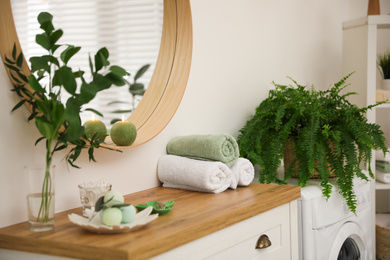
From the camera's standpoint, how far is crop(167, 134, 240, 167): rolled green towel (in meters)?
1.67

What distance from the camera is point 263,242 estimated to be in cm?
150

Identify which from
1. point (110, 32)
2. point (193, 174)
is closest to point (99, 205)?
point (193, 174)

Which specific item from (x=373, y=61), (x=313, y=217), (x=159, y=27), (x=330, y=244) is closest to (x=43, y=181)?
(x=159, y=27)

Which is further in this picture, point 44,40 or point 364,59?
point 364,59

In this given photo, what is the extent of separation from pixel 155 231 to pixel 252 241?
0.42m

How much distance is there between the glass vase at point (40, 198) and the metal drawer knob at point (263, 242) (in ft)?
2.09

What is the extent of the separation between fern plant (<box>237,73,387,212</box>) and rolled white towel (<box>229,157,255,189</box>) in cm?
21

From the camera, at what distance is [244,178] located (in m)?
1.72

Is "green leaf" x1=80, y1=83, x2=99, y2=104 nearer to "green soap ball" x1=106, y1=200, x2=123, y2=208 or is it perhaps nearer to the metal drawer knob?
"green soap ball" x1=106, y1=200, x2=123, y2=208

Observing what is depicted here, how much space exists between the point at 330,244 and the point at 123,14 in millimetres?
1189

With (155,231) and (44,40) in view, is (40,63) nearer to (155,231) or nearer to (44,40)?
(44,40)

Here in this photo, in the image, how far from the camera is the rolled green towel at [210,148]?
1668 millimetres

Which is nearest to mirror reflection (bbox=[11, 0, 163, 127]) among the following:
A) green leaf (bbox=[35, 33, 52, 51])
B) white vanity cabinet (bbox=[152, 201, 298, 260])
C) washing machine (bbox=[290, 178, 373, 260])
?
green leaf (bbox=[35, 33, 52, 51])

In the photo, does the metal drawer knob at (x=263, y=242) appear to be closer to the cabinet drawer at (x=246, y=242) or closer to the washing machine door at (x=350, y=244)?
the cabinet drawer at (x=246, y=242)
